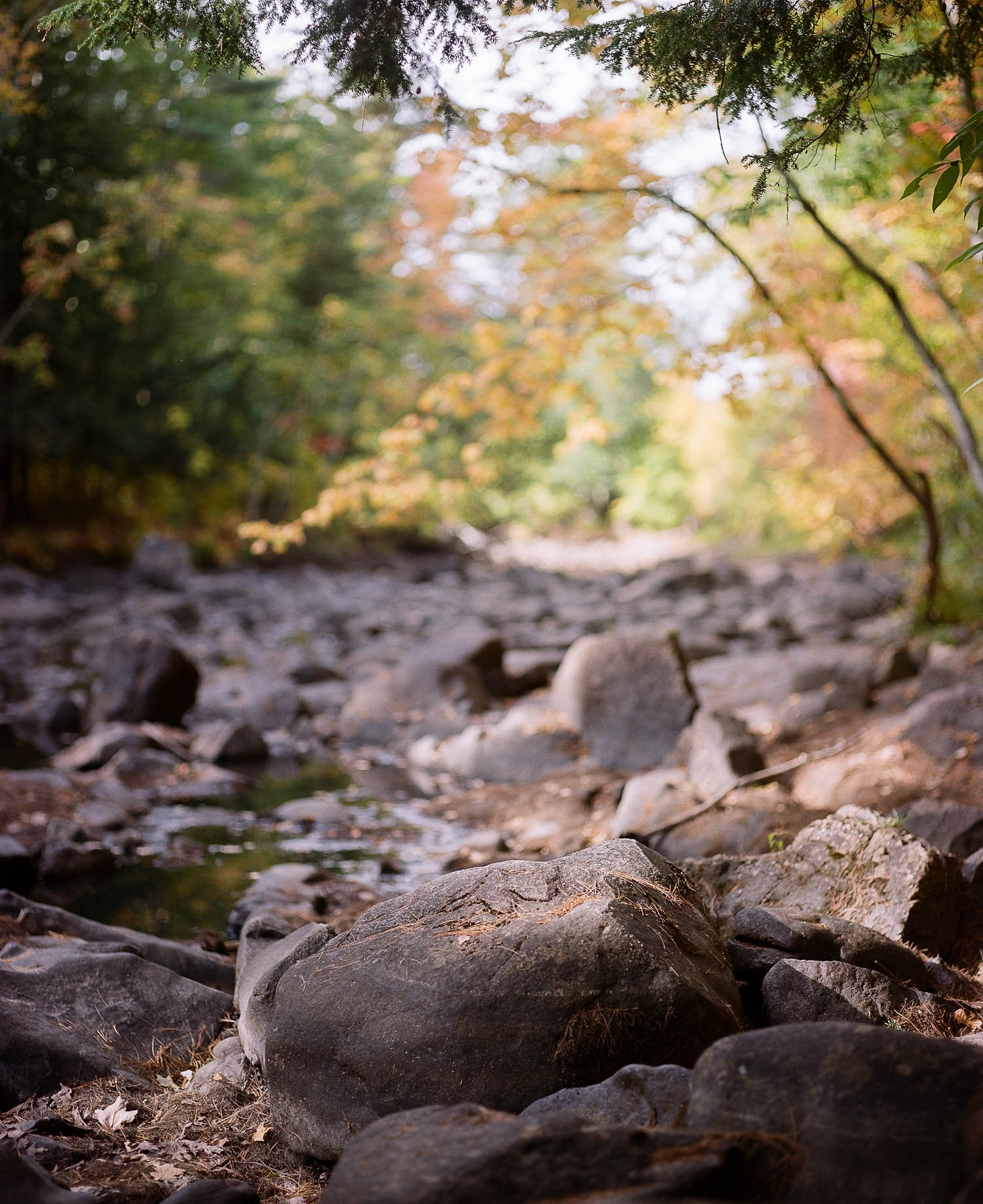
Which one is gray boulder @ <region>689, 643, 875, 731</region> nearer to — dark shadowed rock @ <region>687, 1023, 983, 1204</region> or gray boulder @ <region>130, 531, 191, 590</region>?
dark shadowed rock @ <region>687, 1023, 983, 1204</region>

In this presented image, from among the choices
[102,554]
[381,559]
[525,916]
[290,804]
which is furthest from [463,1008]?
[381,559]

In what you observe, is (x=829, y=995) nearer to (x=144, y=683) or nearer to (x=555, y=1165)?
(x=555, y=1165)

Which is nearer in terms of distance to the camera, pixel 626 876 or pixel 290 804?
pixel 626 876

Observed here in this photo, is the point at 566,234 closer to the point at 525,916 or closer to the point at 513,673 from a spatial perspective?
the point at 513,673

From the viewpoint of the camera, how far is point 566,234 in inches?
330

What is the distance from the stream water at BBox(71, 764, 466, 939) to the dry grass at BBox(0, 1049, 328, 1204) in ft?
6.59

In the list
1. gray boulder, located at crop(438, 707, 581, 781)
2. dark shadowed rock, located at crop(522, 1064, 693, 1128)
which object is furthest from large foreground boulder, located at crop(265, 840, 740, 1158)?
gray boulder, located at crop(438, 707, 581, 781)

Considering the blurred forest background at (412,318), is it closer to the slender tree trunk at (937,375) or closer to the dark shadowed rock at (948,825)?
the slender tree trunk at (937,375)

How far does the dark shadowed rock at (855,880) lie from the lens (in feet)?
13.3

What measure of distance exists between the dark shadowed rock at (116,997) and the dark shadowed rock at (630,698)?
445 centimetres

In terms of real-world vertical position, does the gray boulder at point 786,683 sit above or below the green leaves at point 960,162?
below

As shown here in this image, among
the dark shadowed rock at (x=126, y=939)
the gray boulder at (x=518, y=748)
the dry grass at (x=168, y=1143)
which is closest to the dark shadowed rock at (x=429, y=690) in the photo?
the gray boulder at (x=518, y=748)

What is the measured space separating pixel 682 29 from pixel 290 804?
6.07 m

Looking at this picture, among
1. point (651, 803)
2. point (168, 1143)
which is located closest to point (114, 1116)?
point (168, 1143)
